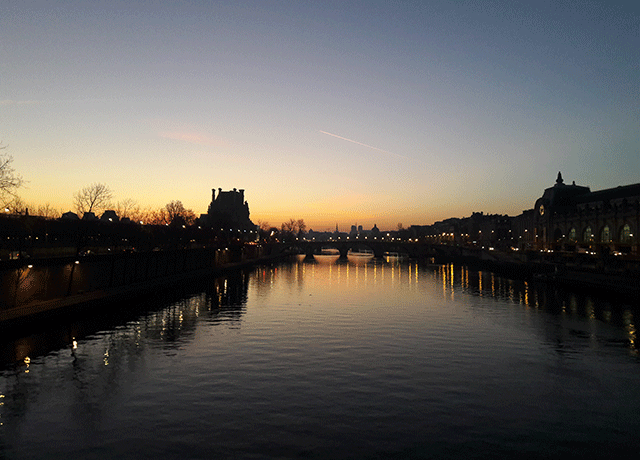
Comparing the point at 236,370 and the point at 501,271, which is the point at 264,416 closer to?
the point at 236,370

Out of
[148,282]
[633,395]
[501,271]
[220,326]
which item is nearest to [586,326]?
[633,395]

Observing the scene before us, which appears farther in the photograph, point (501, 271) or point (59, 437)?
point (501, 271)

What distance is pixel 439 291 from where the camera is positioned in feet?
241

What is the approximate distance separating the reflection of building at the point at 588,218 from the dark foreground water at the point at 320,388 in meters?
61.6

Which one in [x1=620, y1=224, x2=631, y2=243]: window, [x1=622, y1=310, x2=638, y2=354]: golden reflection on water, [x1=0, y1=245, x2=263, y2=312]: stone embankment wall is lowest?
[x1=622, y1=310, x2=638, y2=354]: golden reflection on water

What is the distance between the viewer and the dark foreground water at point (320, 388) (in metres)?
16.3

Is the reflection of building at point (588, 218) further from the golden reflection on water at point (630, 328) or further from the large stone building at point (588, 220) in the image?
the golden reflection on water at point (630, 328)

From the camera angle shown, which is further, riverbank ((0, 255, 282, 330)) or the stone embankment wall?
the stone embankment wall

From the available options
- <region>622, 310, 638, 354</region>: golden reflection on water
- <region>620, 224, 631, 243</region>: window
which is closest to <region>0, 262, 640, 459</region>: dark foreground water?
<region>622, 310, 638, 354</region>: golden reflection on water

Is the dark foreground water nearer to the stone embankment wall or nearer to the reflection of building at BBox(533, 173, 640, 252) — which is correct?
the stone embankment wall

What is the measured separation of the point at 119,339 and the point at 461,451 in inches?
1037

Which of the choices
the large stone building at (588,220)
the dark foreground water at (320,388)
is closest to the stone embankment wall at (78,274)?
the dark foreground water at (320,388)

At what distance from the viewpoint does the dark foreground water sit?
1631cm

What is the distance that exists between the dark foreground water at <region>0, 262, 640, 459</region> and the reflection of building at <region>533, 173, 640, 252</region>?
202 ft
